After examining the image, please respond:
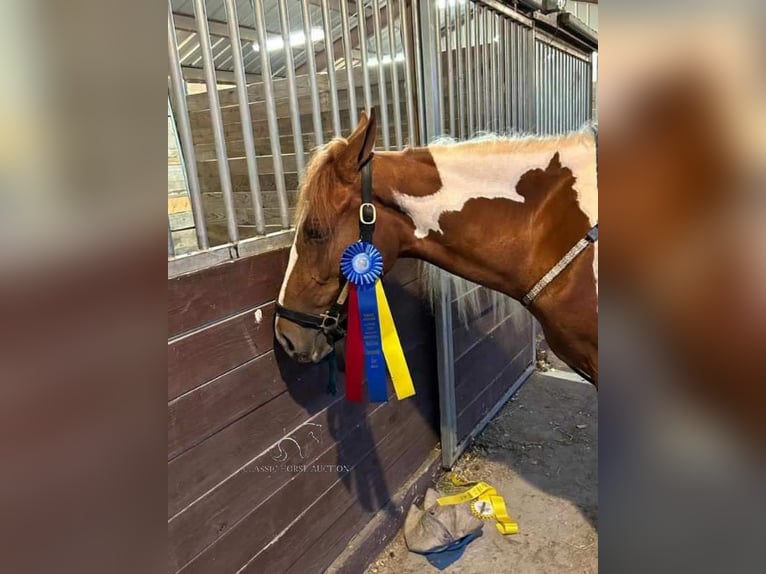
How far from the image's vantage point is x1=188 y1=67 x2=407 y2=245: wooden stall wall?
1979 millimetres

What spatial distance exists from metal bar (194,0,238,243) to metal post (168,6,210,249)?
0.07 meters

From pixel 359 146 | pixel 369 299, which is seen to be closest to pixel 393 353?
pixel 369 299

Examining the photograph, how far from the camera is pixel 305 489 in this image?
1.76 meters

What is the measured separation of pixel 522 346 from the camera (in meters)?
3.59

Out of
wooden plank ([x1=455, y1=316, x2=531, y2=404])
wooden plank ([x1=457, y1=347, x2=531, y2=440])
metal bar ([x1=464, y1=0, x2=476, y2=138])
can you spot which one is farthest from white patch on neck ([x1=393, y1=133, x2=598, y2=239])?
wooden plank ([x1=457, y1=347, x2=531, y2=440])

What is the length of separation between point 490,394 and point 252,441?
6.28 ft

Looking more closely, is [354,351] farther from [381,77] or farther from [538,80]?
[538,80]

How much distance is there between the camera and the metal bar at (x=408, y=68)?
2.05 m

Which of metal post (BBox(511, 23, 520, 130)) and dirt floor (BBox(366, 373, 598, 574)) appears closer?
dirt floor (BBox(366, 373, 598, 574))

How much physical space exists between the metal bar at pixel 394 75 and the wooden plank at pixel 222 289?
808mm

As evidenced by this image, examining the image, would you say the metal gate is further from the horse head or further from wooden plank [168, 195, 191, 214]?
wooden plank [168, 195, 191, 214]

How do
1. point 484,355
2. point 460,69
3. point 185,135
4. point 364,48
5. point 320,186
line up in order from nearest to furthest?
1. point 185,135
2. point 320,186
3. point 364,48
4. point 460,69
5. point 484,355
